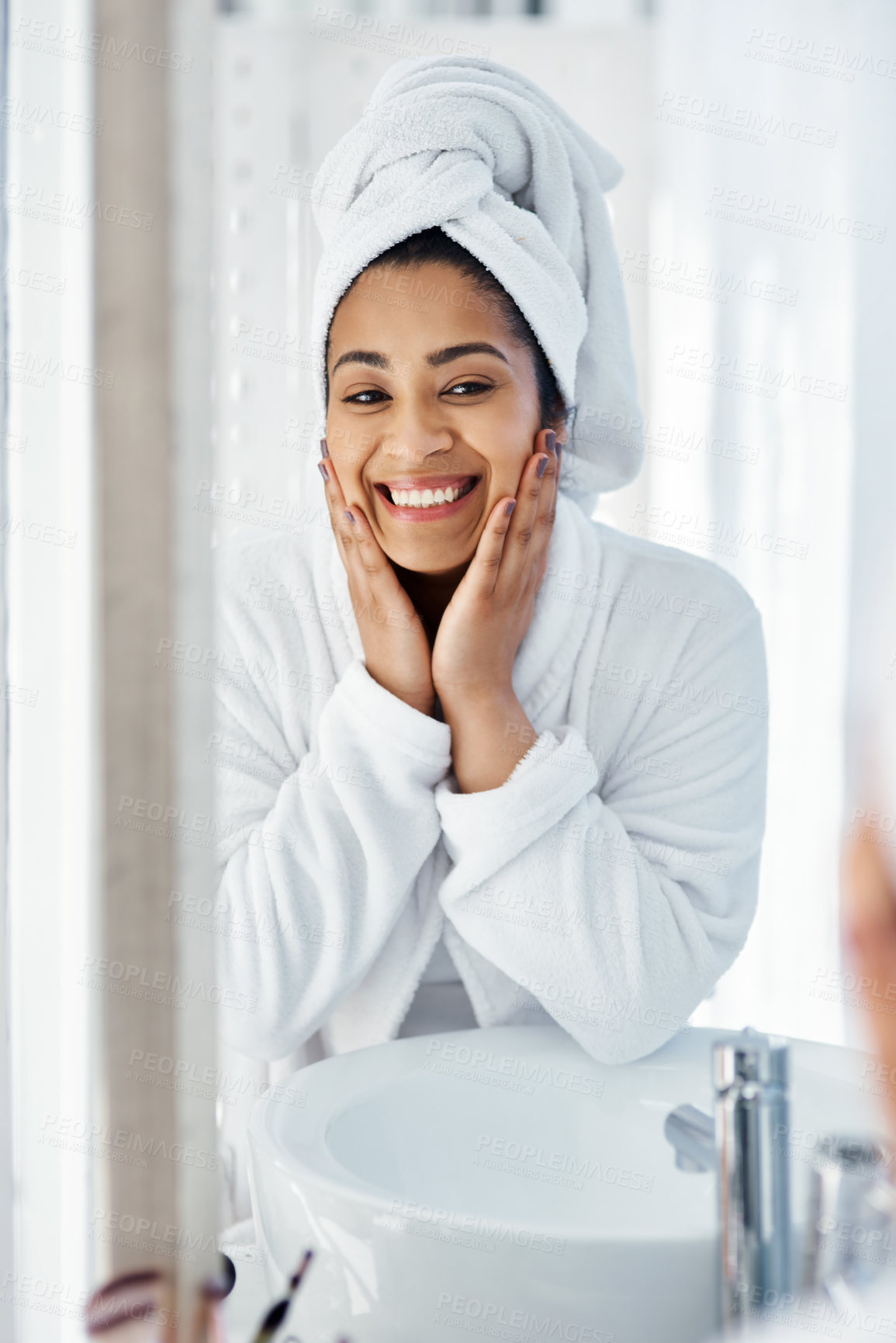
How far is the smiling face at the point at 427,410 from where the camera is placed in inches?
29.8

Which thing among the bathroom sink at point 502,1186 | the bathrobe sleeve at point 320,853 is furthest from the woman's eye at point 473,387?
the bathroom sink at point 502,1186

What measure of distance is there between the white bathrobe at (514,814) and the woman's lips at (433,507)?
0.07 metres

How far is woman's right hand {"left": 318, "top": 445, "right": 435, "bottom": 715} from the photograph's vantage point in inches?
30.7

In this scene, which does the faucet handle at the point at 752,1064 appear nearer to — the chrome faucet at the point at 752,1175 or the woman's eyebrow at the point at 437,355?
the chrome faucet at the point at 752,1175

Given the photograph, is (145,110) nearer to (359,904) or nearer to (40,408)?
(40,408)

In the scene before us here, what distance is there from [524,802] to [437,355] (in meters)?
0.33

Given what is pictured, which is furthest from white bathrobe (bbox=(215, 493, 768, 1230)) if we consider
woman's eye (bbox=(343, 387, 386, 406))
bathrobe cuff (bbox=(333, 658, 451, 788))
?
woman's eye (bbox=(343, 387, 386, 406))

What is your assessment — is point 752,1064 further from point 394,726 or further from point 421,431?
point 421,431

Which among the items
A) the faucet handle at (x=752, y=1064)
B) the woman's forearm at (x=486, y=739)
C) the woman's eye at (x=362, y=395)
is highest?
the woman's eye at (x=362, y=395)

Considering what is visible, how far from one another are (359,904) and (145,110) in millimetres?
571

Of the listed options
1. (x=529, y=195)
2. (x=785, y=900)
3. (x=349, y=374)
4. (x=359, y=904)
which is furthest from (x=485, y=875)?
(x=529, y=195)

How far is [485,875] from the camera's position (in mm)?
A: 740

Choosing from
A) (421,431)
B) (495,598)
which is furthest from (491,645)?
(421,431)

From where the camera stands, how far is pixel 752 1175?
45cm
